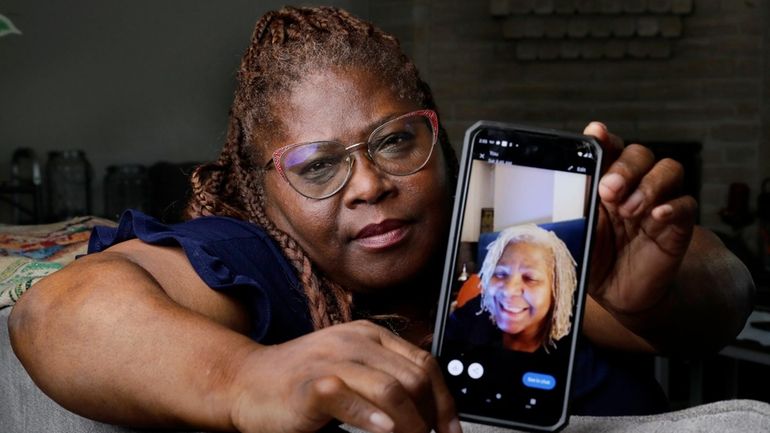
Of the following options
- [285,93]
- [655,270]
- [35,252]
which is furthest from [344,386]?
[35,252]

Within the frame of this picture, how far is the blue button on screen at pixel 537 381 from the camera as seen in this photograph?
67 cm

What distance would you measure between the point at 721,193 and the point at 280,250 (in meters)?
3.81

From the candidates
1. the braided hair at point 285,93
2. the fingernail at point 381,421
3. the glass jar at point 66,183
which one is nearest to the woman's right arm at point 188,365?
the fingernail at point 381,421

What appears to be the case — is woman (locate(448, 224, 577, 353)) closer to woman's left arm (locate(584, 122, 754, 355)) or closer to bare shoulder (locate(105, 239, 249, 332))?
woman's left arm (locate(584, 122, 754, 355))

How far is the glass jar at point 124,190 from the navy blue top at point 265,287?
3663 mm

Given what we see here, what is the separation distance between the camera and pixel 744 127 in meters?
4.38

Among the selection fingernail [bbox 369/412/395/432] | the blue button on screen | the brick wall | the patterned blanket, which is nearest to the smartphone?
the blue button on screen

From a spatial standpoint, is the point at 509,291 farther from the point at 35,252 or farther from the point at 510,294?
the point at 35,252

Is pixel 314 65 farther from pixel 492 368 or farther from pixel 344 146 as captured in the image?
pixel 492 368

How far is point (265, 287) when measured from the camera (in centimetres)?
85

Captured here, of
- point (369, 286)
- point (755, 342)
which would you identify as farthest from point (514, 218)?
point (755, 342)

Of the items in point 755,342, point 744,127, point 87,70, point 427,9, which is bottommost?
point 755,342

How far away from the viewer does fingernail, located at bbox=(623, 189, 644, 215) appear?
2.46 ft

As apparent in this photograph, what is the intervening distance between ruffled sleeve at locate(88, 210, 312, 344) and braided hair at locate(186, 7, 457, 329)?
0.08 feet
